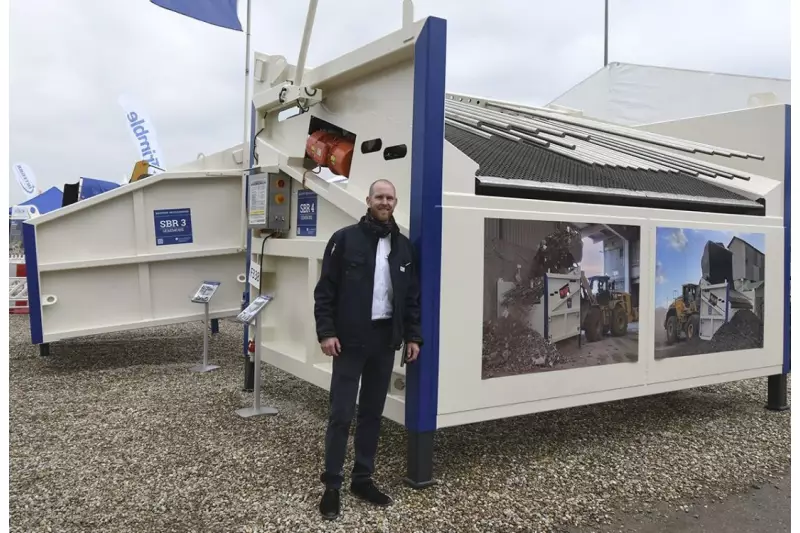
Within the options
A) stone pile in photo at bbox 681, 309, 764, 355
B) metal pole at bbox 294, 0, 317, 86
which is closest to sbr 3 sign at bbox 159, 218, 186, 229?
metal pole at bbox 294, 0, 317, 86

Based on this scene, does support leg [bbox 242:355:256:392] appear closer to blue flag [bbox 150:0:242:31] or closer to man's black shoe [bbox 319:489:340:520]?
man's black shoe [bbox 319:489:340:520]

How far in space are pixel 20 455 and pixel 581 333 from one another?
3.76 meters

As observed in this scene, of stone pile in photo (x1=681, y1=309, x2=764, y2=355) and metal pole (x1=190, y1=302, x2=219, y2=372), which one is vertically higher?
stone pile in photo (x1=681, y1=309, x2=764, y2=355)

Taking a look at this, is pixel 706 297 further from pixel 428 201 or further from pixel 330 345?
pixel 330 345

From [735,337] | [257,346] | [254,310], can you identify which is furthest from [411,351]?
[735,337]

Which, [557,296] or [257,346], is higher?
[557,296]

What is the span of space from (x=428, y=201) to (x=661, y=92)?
12481 millimetres

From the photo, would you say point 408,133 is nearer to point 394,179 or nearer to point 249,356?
point 394,179

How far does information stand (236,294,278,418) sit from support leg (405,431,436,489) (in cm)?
171

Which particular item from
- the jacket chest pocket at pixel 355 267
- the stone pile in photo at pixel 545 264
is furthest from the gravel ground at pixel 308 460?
the jacket chest pocket at pixel 355 267

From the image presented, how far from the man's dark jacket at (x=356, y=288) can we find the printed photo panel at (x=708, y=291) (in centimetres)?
217

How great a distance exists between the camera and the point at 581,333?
4113 millimetres

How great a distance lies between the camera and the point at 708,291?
192 inches

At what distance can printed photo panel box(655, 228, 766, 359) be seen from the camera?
4578mm
